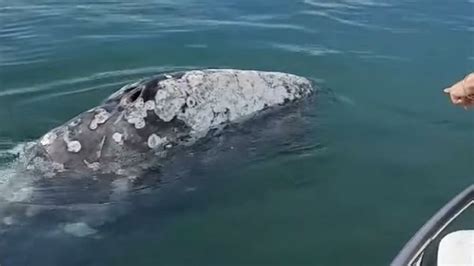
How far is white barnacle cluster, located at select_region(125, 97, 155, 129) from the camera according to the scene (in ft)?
21.3

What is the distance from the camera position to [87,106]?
8.73 meters

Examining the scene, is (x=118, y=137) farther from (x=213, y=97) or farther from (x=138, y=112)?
(x=213, y=97)

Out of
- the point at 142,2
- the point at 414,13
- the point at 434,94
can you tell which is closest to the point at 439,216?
the point at 434,94

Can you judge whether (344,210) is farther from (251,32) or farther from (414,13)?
(414,13)

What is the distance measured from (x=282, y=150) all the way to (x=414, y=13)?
6081 mm

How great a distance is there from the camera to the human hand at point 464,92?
362 cm

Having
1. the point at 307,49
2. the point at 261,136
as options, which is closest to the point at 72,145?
the point at 261,136

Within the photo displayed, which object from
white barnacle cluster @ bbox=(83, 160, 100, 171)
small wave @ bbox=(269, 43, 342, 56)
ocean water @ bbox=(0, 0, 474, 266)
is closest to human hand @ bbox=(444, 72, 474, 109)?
ocean water @ bbox=(0, 0, 474, 266)

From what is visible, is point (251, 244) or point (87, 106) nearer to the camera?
point (251, 244)

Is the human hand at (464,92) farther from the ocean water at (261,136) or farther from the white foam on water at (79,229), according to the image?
the white foam on water at (79,229)

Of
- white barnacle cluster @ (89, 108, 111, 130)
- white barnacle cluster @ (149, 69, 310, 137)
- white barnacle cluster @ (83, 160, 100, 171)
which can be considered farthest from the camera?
white barnacle cluster @ (149, 69, 310, 137)

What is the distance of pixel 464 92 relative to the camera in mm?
3654

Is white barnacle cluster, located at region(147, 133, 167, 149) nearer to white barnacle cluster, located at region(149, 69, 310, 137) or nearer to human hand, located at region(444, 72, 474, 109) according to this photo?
white barnacle cluster, located at region(149, 69, 310, 137)

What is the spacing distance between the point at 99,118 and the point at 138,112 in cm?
31
